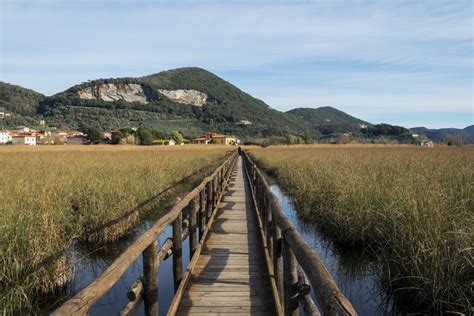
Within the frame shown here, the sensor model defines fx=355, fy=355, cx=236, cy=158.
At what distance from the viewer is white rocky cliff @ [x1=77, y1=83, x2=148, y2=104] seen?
158 metres

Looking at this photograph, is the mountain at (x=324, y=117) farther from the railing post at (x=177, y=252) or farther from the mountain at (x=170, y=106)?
the railing post at (x=177, y=252)

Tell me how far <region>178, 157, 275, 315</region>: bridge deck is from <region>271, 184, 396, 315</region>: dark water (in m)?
1.22

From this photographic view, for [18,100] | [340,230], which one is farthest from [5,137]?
[340,230]

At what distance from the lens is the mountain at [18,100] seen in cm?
13050

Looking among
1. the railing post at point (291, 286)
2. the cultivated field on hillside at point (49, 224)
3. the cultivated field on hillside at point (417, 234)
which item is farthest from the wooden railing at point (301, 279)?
the cultivated field on hillside at point (49, 224)

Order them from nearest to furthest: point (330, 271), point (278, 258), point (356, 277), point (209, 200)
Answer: point (278, 258) < point (356, 277) < point (330, 271) < point (209, 200)

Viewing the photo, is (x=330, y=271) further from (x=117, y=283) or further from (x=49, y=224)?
(x=49, y=224)

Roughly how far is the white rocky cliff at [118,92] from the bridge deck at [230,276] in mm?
162272

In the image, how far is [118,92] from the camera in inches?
6486

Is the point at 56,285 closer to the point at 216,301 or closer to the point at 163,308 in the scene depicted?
the point at 163,308

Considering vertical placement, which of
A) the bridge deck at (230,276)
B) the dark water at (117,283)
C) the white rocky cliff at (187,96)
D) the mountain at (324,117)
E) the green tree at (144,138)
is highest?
the white rocky cliff at (187,96)

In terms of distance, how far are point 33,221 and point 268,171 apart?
17809mm

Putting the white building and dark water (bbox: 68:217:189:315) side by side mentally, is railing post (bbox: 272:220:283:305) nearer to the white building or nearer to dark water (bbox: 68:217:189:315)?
dark water (bbox: 68:217:189:315)

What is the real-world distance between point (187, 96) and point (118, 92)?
32109 millimetres
